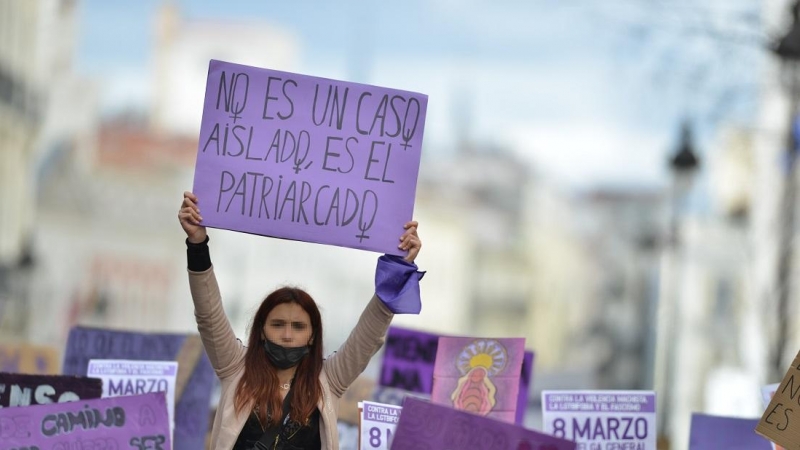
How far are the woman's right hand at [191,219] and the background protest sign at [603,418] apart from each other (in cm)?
351

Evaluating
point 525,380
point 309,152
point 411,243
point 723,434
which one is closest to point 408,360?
point 525,380

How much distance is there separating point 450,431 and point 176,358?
4690mm

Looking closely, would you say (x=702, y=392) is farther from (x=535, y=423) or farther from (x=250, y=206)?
(x=250, y=206)

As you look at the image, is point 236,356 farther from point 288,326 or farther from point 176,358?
point 176,358

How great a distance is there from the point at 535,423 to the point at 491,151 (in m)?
130

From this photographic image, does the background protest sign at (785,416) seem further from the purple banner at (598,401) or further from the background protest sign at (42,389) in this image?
the background protest sign at (42,389)

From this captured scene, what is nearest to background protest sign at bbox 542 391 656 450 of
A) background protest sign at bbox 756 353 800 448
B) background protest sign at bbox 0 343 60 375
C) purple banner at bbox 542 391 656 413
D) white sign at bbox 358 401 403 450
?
purple banner at bbox 542 391 656 413

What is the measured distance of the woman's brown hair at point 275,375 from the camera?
21.2 ft

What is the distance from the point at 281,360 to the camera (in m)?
6.51

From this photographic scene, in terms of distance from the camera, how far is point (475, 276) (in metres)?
126

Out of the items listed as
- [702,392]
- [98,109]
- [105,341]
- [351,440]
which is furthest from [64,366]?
[98,109]

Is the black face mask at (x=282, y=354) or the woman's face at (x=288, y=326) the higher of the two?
the woman's face at (x=288, y=326)

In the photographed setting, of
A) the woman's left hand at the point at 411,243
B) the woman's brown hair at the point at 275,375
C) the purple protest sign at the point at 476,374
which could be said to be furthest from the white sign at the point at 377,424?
the woman's brown hair at the point at 275,375

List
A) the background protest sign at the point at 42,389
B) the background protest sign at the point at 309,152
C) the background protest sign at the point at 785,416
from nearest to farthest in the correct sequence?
the background protest sign at the point at 309,152
the background protest sign at the point at 785,416
the background protest sign at the point at 42,389
